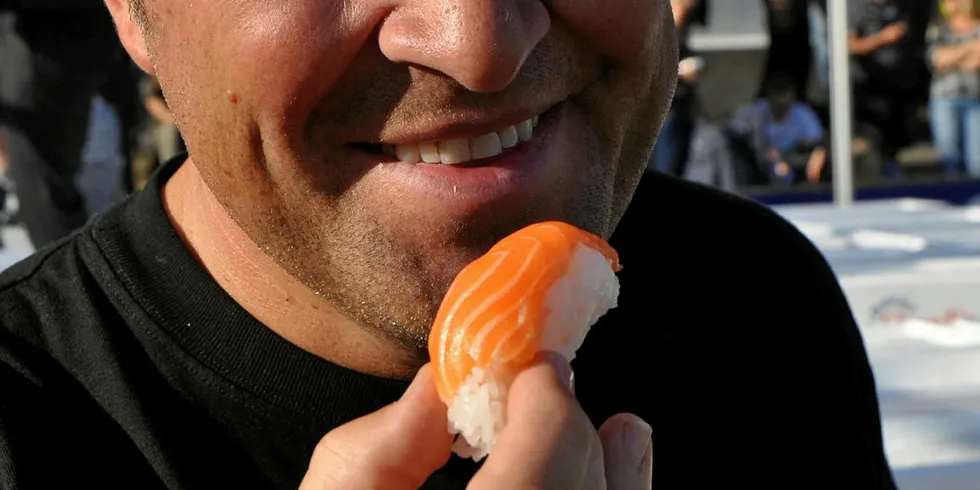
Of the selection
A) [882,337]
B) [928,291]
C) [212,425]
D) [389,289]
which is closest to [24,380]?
[212,425]

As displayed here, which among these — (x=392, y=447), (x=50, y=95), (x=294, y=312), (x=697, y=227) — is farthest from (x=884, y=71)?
(x=392, y=447)

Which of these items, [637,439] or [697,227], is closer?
[637,439]

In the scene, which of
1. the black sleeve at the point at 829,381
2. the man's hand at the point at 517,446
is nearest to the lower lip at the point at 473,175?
the man's hand at the point at 517,446

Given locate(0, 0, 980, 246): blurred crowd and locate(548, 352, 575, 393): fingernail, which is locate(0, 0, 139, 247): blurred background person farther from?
locate(548, 352, 575, 393): fingernail

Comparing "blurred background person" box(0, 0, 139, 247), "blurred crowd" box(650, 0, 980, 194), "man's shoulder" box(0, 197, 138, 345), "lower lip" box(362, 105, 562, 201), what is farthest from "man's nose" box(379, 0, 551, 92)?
"blurred crowd" box(650, 0, 980, 194)

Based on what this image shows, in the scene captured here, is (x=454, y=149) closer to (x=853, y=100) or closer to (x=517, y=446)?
(x=517, y=446)

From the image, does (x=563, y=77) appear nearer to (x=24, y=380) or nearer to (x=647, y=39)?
(x=647, y=39)
